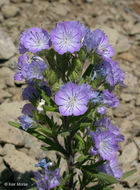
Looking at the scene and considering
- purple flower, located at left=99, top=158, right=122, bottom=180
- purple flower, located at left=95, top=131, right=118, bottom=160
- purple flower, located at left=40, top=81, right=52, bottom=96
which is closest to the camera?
purple flower, located at left=95, top=131, right=118, bottom=160

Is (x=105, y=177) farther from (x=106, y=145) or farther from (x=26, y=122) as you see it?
→ (x=26, y=122)

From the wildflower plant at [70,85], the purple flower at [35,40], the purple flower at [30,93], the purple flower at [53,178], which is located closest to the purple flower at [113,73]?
the wildflower plant at [70,85]

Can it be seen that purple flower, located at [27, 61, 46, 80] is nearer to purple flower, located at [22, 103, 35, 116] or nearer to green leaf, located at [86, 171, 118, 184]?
purple flower, located at [22, 103, 35, 116]

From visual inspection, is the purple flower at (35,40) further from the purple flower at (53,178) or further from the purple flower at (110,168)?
the purple flower at (110,168)

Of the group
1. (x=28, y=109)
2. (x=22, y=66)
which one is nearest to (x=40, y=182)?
(x=28, y=109)

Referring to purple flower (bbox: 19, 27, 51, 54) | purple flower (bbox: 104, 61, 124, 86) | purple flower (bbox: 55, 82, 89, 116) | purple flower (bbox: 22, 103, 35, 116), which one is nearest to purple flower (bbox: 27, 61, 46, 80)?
purple flower (bbox: 19, 27, 51, 54)

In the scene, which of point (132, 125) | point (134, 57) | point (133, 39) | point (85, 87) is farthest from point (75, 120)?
point (133, 39)

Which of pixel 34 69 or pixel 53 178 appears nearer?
pixel 34 69
